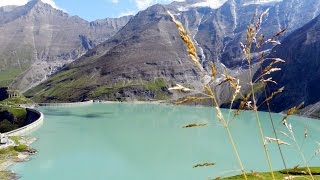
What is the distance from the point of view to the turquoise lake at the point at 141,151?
232 feet

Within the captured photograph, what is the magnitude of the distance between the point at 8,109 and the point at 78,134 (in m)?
63.3

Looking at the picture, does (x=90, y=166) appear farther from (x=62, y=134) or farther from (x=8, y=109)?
(x=8, y=109)

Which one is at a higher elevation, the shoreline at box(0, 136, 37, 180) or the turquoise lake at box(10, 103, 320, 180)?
the shoreline at box(0, 136, 37, 180)

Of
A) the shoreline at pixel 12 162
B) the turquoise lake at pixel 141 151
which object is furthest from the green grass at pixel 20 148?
the turquoise lake at pixel 141 151

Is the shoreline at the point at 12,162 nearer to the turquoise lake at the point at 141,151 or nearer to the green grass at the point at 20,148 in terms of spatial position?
the turquoise lake at the point at 141,151

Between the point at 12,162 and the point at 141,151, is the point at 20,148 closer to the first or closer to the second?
the point at 12,162

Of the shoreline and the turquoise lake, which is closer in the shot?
the shoreline

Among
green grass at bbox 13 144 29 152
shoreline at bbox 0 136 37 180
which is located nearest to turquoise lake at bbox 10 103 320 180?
shoreline at bbox 0 136 37 180

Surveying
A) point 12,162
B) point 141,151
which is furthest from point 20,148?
point 141,151

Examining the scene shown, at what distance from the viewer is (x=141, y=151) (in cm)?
9238

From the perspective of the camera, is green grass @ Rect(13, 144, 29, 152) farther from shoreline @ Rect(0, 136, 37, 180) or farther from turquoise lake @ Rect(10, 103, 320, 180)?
turquoise lake @ Rect(10, 103, 320, 180)

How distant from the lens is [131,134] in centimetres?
11931

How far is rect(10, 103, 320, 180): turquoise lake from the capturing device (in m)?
70.7

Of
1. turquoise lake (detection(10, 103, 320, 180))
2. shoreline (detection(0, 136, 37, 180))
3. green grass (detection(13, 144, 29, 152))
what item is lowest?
turquoise lake (detection(10, 103, 320, 180))
